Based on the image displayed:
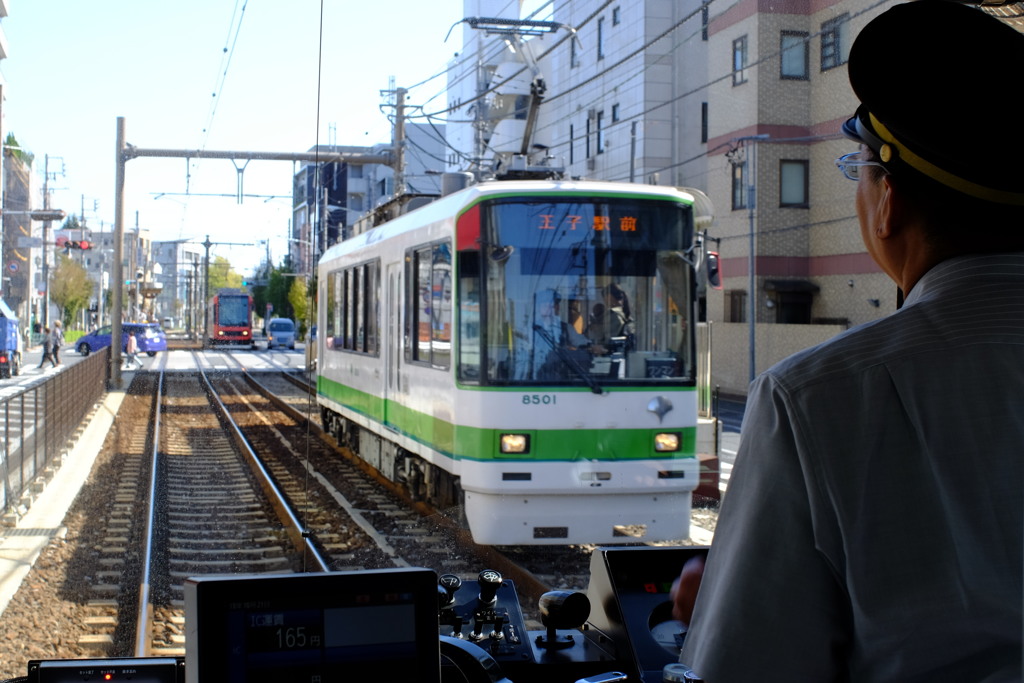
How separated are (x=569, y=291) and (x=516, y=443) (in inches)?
44.6

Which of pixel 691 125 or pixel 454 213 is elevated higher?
pixel 691 125

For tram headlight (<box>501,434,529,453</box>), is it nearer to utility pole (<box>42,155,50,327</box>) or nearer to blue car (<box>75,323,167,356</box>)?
utility pole (<box>42,155,50,327</box>)

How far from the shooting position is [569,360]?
7.80 meters

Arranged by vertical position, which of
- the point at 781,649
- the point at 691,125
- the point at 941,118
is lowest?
the point at 781,649

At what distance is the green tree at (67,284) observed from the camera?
45.7 meters

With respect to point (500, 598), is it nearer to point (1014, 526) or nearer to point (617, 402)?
point (1014, 526)

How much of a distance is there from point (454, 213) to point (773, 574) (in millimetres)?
7132

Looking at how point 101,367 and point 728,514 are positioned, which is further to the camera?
point 101,367

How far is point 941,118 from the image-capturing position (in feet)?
4.24

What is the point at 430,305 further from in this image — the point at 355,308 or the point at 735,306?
the point at 735,306

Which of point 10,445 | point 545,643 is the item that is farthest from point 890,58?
point 10,445

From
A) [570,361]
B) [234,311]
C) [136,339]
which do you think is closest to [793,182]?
[570,361]

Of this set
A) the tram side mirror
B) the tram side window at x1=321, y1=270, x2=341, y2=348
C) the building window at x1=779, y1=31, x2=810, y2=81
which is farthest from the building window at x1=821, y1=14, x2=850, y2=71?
the tram side window at x1=321, y1=270, x2=341, y2=348

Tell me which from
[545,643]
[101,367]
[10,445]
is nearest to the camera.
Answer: [545,643]
